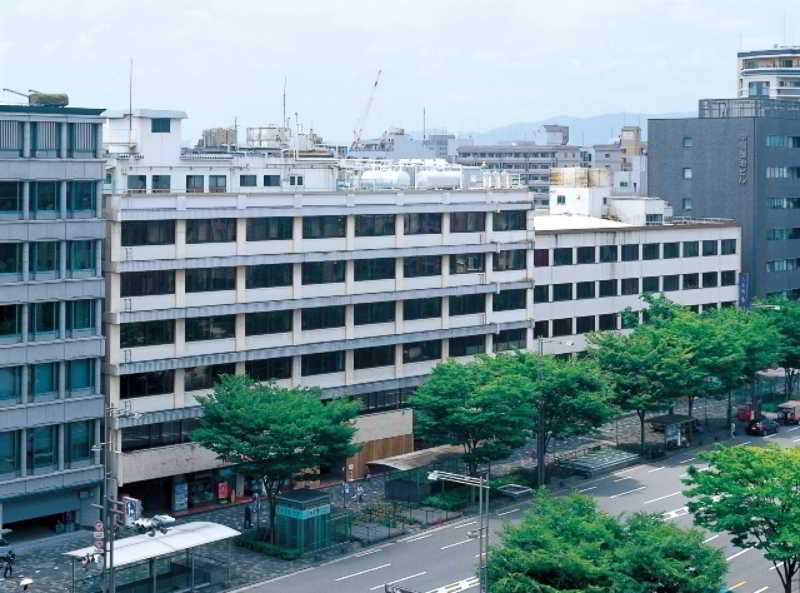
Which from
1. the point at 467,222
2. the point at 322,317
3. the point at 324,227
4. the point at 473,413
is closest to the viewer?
the point at 473,413

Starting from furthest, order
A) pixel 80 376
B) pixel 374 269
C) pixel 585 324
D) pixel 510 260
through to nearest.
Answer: pixel 585 324 < pixel 510 260 < pixel 374 269 < pixel 80 376

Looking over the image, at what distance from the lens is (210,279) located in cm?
8906

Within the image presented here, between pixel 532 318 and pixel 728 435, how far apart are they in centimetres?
1786

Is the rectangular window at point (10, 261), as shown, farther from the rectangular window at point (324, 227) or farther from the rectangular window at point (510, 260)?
the rectangular window at point (510, 260)

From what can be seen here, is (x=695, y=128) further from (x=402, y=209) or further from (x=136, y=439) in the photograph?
(x=136, y=439)

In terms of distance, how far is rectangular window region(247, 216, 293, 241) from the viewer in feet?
299

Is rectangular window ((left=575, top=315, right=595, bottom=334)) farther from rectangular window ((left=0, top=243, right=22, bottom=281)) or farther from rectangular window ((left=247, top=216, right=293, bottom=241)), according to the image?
rectangular window ((left=0, top=243, right=22, bottom=281))

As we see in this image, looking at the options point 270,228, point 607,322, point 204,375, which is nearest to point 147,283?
point 204,375

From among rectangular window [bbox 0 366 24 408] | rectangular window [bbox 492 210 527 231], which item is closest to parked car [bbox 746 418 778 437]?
rectangular window [bbox 492 210 527 231]

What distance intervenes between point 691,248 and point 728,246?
530 cm

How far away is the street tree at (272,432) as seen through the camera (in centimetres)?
7975

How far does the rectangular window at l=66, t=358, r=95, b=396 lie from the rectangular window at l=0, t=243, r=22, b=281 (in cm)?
616

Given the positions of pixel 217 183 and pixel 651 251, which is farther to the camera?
pixel 651 251

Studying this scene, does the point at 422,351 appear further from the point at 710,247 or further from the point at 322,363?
the point at 710,247
